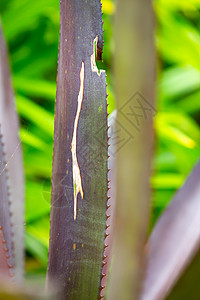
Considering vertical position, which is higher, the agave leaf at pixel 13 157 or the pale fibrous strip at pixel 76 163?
the agave leaf at pixel 13 157

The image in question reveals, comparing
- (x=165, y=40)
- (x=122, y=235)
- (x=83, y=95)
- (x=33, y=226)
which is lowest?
(x=122, y=235)

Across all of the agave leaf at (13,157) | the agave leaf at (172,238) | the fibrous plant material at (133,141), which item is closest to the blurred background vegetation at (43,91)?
the agave leaf at (13,157)

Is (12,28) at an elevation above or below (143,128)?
above

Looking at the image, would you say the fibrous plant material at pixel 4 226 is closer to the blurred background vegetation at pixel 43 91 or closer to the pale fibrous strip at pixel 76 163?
the pale fibrous strip at pixel 76 163

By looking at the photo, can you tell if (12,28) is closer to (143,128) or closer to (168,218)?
(168,218)

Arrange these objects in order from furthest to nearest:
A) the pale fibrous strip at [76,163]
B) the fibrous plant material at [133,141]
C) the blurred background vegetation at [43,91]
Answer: the blurred background vegetation at [43,91] < the pale fibrous strip at [76,163] < the fibrous plant material at [133,141]

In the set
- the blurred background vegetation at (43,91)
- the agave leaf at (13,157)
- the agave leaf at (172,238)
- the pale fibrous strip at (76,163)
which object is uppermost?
the blurred background vegetation at (43,91)

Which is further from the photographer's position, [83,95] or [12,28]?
[12,28]

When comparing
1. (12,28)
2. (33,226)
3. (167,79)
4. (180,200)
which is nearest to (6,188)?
(180,200)
